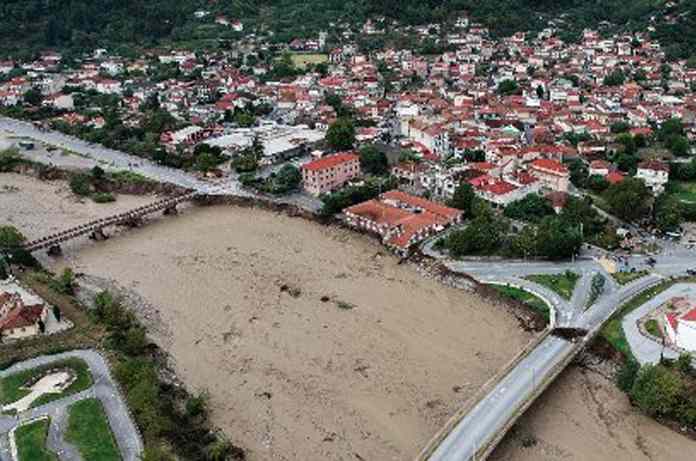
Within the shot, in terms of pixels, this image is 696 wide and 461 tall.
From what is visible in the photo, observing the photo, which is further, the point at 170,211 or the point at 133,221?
the point at 170,211

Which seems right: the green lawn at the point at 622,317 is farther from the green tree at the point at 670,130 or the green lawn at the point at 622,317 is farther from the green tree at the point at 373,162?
the green tree at the point at 670,130

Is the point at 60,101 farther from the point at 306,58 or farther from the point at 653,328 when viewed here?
the point at 653,328

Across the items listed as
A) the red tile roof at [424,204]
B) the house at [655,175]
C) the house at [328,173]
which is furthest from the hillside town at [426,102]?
the red tile roof at [424,204]

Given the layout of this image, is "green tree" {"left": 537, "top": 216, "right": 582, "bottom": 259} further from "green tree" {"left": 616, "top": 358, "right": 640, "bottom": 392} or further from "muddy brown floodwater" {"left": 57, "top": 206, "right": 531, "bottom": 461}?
"green tree" {"left": 616, "top": 358, "right": 640, "bottom": 392}

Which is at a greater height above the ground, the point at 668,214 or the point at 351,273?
the point at 668,214

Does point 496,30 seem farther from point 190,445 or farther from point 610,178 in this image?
point 190,445

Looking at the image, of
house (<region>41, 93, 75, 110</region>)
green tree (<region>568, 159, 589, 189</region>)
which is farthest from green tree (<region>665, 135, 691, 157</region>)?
house (<region>41, 93, 75, 110</region>)

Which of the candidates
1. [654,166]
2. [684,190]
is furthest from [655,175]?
[684,190]
